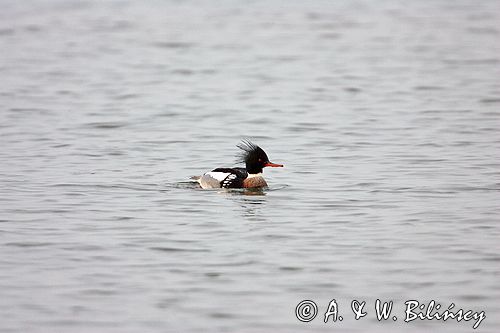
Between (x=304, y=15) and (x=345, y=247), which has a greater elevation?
(x=345, y=247)

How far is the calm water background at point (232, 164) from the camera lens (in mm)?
9297

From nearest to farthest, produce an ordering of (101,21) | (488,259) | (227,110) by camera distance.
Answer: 1. (488,259)
2. (227,110)
3. (101,21)

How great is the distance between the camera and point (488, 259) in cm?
1033

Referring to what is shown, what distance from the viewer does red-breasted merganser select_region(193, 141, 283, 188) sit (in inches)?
561

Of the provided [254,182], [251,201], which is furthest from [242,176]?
[251,201]

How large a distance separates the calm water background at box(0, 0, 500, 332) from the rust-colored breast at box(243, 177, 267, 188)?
0.20m

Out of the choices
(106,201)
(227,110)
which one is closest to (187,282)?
(106,201)

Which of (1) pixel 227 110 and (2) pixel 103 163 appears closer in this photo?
(2) pixel 103 163

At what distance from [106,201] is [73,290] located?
398 centimetres

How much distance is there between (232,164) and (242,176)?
1997 millimetres

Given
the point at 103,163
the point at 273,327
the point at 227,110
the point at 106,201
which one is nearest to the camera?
the point at 273,327

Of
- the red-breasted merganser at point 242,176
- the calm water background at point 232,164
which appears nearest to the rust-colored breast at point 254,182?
the red-breasted merganser at point 242,176

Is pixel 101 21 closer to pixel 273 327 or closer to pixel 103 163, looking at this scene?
pixel 103 163

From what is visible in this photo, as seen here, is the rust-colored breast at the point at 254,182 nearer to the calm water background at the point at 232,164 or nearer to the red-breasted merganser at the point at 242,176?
the red-breasted merganser at the point at 242,176
